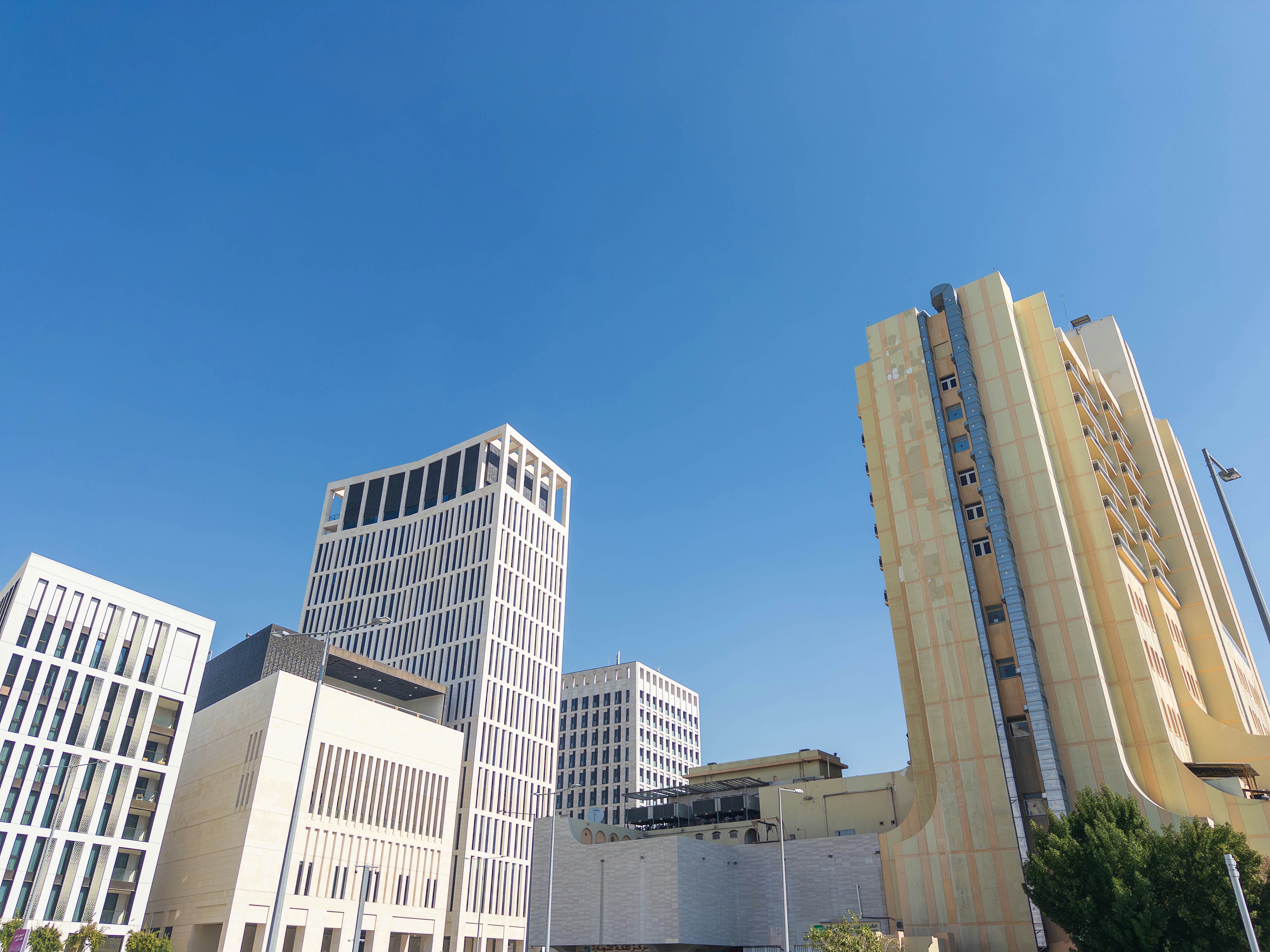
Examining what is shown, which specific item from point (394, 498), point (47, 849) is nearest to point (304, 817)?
point (47, 849)

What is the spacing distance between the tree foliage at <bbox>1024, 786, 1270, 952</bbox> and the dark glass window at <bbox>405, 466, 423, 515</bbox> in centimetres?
9972

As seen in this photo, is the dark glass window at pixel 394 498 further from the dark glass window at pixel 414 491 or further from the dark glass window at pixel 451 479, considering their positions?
the dark glass window at pixel 451 479

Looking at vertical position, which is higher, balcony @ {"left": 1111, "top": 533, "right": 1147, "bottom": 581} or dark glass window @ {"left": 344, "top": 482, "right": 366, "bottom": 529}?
dark glass window @ {"left": 344, "top": 482, "right": 366, "bottom": 529}

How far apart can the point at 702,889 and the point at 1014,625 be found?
30235 mm

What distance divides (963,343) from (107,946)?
8291 centimetres

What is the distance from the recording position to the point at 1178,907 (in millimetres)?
39031

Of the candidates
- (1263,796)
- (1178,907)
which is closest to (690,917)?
(1178,907)

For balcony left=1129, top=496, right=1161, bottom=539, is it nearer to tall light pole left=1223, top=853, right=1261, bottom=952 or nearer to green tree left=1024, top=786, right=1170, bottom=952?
green tree left=1024, top=786, right=1170, bottom=952

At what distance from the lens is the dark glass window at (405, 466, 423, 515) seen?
127125 millimetres

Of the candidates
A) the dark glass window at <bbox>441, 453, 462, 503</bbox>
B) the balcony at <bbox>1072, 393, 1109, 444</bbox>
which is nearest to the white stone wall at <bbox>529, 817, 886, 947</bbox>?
the balcony at <bbox>1072, 393, 1109, 444</bbox>

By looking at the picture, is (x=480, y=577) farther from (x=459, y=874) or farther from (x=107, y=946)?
(x=107, y=946)

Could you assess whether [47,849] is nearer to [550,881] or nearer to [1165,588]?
[550,881]

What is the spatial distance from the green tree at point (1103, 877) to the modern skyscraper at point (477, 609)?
222 ft

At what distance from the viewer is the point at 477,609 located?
364 ft
